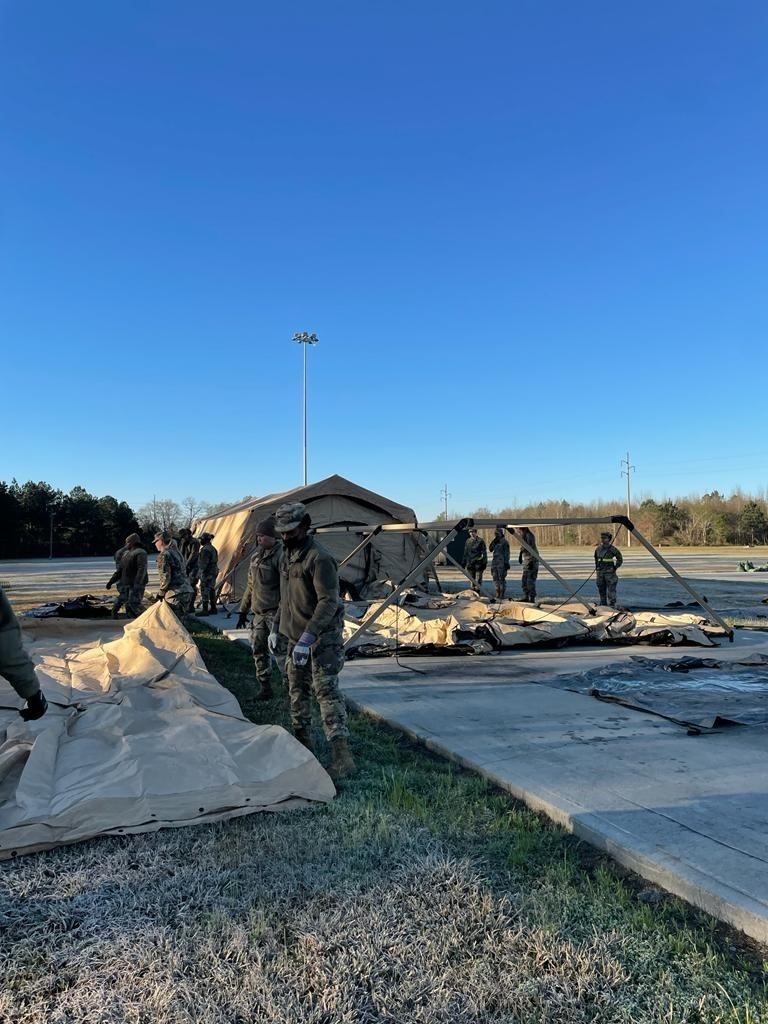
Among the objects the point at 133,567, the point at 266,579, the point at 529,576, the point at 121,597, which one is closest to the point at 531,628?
the point at 266,579

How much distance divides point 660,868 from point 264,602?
16.7 ft

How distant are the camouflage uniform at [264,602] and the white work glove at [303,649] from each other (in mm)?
2336

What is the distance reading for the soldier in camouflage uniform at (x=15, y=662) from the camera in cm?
344

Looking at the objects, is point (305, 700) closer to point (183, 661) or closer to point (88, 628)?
point (183, 661)

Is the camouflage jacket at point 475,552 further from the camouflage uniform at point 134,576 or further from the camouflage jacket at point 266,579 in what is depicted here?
the camouflage jacket at point 266,579

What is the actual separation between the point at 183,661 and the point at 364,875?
13.6 feet

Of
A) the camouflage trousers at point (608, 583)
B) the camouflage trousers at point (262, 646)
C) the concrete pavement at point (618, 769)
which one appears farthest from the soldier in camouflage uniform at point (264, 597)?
the camouflage trousers at point (608, 583)

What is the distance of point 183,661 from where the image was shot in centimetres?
698

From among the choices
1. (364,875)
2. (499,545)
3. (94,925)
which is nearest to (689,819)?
(364,875)

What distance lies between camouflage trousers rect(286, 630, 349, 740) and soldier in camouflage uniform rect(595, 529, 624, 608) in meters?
9.94

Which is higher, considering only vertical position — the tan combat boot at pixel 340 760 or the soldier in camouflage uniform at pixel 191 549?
the soldier in camouflage uniform at pixel 191 549

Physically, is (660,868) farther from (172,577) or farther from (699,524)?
(699,524)

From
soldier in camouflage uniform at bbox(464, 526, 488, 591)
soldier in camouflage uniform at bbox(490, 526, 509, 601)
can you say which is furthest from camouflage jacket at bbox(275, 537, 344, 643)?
soldier in camouflage uniform at bbox(464, 526, 488, 591)

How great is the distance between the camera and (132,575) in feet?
40.2
